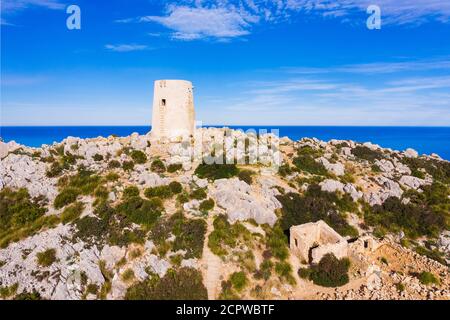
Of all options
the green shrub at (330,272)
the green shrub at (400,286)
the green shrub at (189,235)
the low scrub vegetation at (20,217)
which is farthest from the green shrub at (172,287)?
the green shrub at (400,286)

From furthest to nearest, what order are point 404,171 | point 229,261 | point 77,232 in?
point 404,171 < point 77,232 < point 229,261

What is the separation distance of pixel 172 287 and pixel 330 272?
11658 mm

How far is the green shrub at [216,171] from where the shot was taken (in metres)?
34.9

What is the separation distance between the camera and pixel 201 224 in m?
28.0

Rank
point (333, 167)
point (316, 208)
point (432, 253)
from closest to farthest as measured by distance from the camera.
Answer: point (432, 253), point (316, 208), point (333, 167)

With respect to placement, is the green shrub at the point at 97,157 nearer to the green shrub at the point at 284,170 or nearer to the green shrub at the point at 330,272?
the green shrub at the point at 284,170

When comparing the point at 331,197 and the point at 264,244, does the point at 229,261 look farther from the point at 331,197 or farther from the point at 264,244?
the point at 331,197

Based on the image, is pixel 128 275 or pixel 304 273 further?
pixel 304 273

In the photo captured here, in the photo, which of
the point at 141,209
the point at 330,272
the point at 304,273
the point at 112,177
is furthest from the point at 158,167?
the point at 330,272

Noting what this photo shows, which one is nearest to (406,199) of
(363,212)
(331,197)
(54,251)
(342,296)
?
(363,212)

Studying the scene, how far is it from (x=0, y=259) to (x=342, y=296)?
2529 cm

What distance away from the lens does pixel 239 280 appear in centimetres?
2405

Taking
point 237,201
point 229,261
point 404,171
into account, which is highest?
point 404,171

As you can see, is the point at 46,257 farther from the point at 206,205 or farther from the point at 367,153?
the point at 367,153
